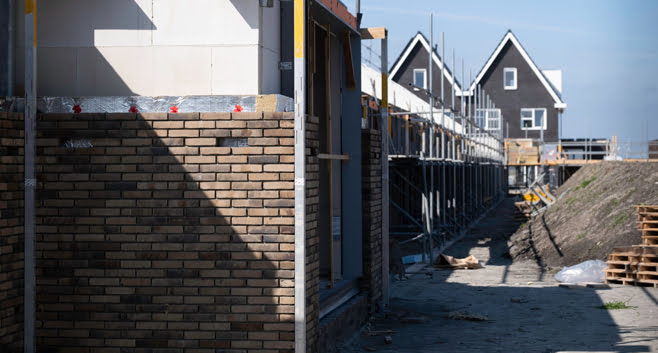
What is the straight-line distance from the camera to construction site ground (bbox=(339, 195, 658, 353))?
895cm

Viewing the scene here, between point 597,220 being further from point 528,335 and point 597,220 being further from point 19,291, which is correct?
point 19,291

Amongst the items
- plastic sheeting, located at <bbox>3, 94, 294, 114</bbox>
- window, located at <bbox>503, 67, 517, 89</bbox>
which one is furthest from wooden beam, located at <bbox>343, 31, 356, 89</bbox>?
window, located at <bbox>503, 67, 517, 89</bbox>

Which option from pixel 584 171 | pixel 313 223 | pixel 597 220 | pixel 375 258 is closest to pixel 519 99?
pixel 584 171

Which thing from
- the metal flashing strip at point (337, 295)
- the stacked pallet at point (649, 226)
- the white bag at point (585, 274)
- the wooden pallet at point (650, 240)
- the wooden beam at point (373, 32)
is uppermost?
the wooden beam at point (373, 32)

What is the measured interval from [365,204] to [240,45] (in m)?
4.03

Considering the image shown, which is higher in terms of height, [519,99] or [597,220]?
[519,99]

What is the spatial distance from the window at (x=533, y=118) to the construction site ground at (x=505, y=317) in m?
32.5

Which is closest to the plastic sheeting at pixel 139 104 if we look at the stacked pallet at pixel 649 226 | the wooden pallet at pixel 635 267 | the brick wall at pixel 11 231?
the brick wall at pixel 11 231

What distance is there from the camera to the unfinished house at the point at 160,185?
6785mm

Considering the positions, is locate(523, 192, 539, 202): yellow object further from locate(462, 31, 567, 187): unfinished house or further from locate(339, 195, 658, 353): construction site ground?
locate(339, 195, 658, 353): construction site ground

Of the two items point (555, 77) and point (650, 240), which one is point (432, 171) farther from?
point (555, 77)

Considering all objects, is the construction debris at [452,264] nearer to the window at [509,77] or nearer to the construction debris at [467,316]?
the construction debris at [467,316]

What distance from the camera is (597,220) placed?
18.4 metres

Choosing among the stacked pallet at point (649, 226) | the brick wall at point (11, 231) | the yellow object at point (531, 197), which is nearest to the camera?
the brick wall at point (11, 231)
